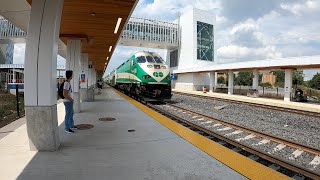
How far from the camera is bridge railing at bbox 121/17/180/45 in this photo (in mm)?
56625

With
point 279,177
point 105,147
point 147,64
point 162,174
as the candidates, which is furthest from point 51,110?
point 147,64

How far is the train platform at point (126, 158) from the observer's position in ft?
14.6

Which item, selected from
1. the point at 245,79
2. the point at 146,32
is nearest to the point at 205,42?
the point at 146,32

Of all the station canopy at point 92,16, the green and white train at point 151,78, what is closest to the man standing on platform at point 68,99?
the station canopy at point 92,16

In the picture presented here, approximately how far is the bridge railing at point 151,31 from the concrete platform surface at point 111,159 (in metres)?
48.5

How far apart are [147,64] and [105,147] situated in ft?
39.7

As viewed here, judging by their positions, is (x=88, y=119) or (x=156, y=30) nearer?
(x=88, y=119)

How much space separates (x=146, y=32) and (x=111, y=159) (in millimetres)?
55931

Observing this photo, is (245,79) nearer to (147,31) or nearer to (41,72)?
(147,31)

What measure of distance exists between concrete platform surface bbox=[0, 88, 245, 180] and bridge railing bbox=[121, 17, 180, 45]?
159 ft

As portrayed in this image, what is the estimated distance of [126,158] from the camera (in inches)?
209

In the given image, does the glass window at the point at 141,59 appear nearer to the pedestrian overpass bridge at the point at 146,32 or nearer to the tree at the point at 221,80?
the pedestrian overpass bridge at the point at 146,32

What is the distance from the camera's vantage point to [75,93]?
40.7ft

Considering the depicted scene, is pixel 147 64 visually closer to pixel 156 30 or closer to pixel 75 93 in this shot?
pixel 75 93
